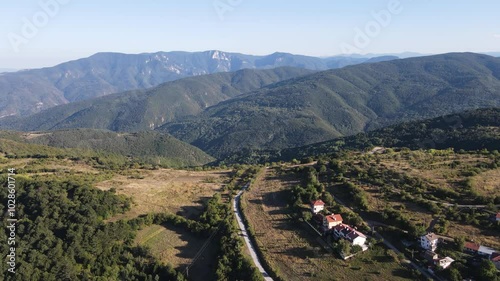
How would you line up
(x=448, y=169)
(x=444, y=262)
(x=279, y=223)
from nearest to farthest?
(x=444, y=262) → (x=279, y=223) → (x=448, y=169)

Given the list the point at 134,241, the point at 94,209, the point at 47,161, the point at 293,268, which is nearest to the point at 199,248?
the point at 134,241

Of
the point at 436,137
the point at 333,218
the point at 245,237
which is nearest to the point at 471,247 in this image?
the point at 333,218

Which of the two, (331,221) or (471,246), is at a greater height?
(331,221)

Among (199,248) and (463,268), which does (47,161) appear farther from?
(463,268)

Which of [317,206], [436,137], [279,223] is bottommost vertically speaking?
[436,137]

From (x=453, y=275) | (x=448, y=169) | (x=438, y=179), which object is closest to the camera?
(x=453, y=275)

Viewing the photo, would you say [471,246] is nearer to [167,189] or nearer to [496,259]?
[496,259]

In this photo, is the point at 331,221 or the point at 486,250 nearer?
the point at 486,250

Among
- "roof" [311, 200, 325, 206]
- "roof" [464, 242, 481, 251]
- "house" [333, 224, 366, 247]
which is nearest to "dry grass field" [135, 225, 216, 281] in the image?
"roof" [311, 200, 325, 206]

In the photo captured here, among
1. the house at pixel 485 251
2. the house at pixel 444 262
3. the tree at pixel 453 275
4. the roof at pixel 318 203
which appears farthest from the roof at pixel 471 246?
the roof at pixel 318 203
